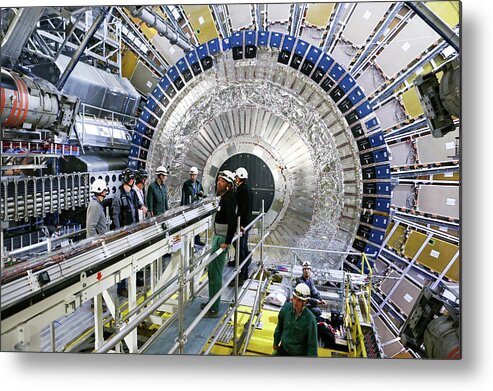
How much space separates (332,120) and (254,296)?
5.25ft

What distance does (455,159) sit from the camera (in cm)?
256

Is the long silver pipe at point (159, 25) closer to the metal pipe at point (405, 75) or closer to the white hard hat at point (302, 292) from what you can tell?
the metal pipe at point (405, 75)

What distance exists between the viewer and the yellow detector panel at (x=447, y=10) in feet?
8.36

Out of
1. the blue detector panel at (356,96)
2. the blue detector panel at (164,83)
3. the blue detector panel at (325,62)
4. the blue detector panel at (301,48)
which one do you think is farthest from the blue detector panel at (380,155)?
the blue detector panel at (164,83)

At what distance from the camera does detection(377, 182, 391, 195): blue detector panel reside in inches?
111

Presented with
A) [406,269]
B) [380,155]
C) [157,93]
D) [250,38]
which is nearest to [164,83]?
[157,93]

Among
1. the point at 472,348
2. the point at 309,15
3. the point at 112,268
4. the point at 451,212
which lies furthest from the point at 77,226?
the point at 472,348

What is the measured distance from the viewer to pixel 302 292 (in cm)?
261

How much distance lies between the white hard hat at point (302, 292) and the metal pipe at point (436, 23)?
2.00 metres

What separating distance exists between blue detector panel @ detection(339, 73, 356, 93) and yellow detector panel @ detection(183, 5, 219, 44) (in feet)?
3.55

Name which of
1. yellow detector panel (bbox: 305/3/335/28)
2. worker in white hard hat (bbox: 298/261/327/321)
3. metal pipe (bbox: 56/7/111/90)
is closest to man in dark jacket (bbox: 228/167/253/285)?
worker in white hard hat (bbox: 298/261/327/321)

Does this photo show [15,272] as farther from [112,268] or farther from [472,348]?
[472,348]

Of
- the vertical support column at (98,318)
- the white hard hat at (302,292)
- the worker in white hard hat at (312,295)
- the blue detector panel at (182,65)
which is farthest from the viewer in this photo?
the blue detector panel at (182,65)

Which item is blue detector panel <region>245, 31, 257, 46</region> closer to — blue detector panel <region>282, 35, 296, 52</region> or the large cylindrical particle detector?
blue detector panel <region>282, 35, 296, 52</region>
